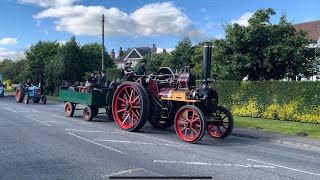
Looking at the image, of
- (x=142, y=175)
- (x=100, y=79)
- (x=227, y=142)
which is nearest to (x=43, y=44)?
(x=100, y=79)

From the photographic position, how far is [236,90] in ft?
67.1

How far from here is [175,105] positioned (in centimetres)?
1253

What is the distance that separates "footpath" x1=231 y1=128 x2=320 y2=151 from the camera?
1142cm

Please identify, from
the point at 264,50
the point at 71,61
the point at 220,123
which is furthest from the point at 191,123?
the point at 71,61

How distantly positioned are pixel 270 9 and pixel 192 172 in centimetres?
1669

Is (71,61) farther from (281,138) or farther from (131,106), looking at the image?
(281,138)

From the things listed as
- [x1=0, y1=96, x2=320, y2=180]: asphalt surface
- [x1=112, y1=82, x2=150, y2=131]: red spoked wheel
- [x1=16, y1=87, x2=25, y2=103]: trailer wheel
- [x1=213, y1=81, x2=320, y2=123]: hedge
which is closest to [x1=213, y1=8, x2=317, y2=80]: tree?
[x1=213, y1=81, x2=320, y2=123]: hedge

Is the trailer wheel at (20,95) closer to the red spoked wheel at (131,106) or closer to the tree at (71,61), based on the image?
the tree at (71,61)

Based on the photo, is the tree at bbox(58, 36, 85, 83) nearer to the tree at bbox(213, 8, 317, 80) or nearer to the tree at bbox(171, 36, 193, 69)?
the tree at bbox(171, 36, 193, 69)

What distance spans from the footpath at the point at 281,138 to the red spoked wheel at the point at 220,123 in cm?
147

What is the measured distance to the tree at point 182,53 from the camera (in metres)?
45.8

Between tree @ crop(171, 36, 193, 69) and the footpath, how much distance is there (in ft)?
104

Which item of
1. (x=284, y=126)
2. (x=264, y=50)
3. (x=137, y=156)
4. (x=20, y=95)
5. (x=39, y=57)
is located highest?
(x=39, y=57)

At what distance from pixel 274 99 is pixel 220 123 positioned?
754 centimetres
